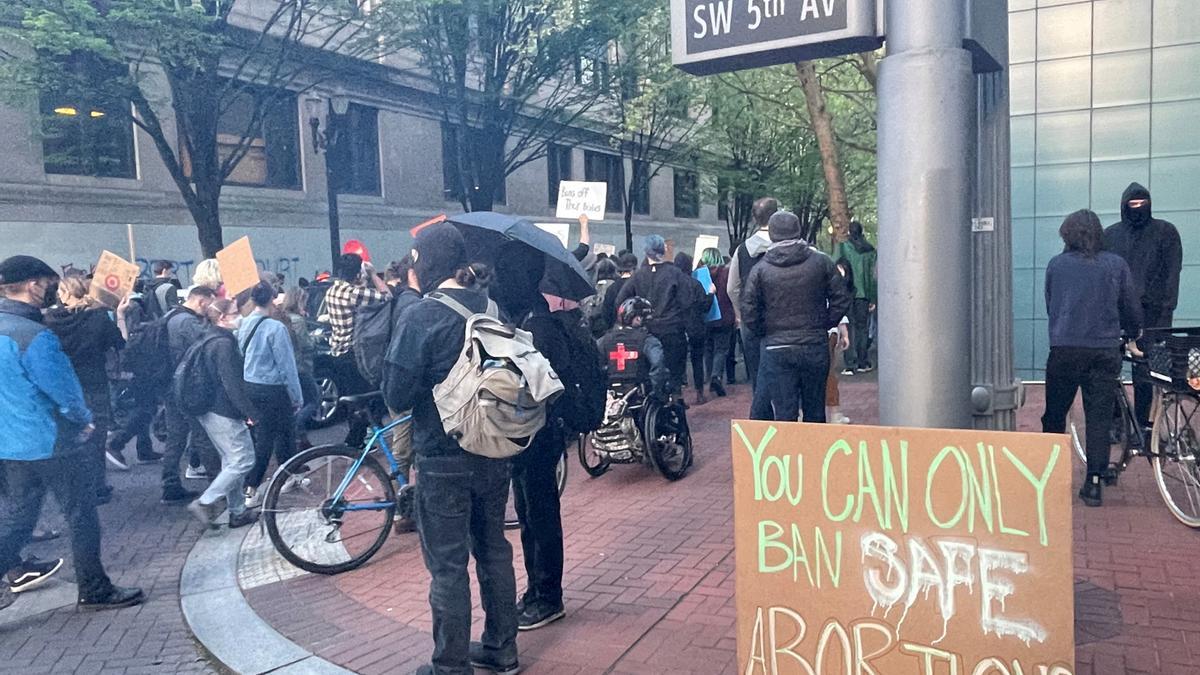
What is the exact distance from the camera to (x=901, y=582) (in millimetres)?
3080

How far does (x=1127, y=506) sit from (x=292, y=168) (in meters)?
18.8

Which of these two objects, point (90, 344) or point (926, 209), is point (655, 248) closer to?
point (90, 344)

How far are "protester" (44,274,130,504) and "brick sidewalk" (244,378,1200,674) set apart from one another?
2.80 m

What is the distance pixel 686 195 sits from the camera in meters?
37.6

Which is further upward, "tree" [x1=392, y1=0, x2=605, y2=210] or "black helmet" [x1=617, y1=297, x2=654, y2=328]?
"tree" [x1=392, y1=0, x2=605, y2=210]

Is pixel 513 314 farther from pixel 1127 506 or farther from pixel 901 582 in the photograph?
pixel 1127 506

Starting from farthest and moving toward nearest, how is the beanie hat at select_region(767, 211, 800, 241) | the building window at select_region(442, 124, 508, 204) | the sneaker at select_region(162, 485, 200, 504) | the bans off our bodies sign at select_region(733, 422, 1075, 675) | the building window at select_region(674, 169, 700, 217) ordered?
the building window at select_region(674, 169, 700, 217) → the building window at select_region(442, 124, 508, 204) → the sneaker at select_region(162, 485, 200, 504) → the beanie hat at select_region(767, 211, 800, 241) → the bans off our bodies sign at select_region(733, 422, 1075, 675)

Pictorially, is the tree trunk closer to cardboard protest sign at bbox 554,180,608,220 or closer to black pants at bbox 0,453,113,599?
cardboard protest sign at bbox 554,180,608,220

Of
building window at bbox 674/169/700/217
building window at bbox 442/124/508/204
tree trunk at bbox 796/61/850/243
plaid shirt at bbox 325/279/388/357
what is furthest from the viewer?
building window at bbox 674/169/700/217

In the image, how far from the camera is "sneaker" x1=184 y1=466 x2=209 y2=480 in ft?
27.7

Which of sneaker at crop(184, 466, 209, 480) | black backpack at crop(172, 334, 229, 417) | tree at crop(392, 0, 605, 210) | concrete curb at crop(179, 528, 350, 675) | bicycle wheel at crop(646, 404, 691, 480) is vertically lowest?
concrete curb at crop(179, 528, 350, 675)

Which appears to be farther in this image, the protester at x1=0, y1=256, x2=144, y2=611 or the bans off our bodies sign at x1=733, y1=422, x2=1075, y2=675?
the protester at x1=0, y1=256, x2=144, y2=611

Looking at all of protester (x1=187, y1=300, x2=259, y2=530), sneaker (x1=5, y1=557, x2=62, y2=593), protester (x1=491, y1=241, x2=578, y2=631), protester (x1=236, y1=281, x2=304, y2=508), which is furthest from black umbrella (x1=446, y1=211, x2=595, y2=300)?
sneaker (x1=5, y1=557, x2=62, y2=593)

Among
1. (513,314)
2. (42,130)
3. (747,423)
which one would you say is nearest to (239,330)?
(513,314)
